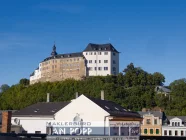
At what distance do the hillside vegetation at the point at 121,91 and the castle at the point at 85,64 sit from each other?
786cm

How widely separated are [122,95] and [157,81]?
1312cm

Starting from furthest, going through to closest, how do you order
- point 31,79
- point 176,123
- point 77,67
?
point 31,79
point 77,67
point 176,123

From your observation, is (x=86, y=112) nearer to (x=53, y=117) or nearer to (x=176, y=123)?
(x=53, y=117)

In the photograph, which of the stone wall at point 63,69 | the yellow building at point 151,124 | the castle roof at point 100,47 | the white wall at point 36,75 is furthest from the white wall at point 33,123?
the white wall at point 36,75

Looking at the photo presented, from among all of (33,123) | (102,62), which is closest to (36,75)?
(102,62)

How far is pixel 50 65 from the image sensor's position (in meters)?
140

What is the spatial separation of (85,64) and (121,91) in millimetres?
31466

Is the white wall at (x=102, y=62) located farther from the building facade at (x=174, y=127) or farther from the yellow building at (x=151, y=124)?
the building facade at (x=174, y=127)

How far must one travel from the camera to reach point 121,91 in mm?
99875

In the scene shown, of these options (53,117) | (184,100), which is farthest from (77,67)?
(53,117)

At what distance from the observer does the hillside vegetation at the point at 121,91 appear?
94.0 metres

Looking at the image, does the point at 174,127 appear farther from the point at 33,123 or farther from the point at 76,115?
the point at 33,123

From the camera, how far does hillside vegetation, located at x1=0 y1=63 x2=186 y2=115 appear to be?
9396 cm

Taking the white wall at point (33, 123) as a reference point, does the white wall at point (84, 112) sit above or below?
above
